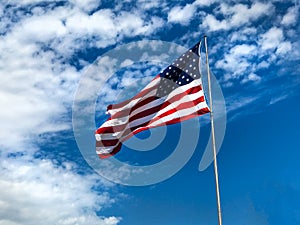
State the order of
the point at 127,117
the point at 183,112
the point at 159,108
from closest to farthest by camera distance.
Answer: the point at 183,112 → the point at 159,108 → the point at 127,117

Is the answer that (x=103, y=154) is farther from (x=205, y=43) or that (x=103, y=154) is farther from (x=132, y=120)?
(x=205, y=43)

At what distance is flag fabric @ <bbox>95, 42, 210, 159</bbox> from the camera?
1171 inches

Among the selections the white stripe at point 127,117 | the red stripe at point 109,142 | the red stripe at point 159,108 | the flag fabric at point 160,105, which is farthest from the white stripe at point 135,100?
the red stripe at point 109,142

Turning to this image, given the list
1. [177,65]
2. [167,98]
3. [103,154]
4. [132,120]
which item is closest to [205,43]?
[177,65]

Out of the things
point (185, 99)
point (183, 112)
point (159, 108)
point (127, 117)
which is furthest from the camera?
point (127, 117)

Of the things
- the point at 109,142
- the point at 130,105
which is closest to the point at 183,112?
the point at 130,105

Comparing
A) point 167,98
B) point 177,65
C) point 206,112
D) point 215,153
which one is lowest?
point 215,153

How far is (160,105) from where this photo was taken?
30.9m

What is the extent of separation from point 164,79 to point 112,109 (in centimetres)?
387

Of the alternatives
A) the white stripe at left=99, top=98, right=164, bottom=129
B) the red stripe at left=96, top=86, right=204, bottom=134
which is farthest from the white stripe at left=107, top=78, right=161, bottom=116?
the white stripe at left=99, top=98, right=164, bottom=129

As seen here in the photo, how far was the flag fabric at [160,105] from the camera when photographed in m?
29.8

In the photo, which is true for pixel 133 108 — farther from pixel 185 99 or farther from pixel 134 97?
Result: pixel 185 99

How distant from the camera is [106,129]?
31.8 meters

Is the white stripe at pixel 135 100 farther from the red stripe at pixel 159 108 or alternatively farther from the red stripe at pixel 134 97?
the red stripe at pixel 159 108
